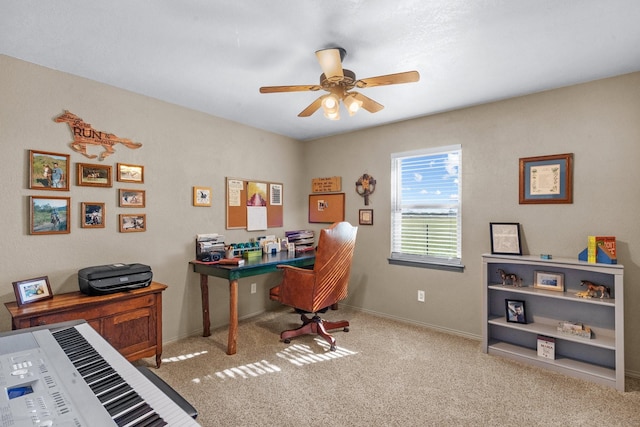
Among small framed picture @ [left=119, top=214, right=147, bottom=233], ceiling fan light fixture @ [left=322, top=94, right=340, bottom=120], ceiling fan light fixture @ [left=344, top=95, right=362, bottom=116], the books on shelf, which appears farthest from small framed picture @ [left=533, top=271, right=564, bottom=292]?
small framed picture @ [left=119, top=214, right=147, bottom=233]

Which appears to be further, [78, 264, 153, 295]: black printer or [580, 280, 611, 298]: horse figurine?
[580, 280, 611, 298]: horse figurine

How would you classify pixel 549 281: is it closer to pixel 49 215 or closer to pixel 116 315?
pixel 116 315

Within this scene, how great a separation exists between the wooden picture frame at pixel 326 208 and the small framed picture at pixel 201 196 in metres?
→ 1.56

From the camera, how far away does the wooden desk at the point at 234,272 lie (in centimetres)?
283

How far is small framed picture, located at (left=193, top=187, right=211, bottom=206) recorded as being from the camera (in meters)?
3.29

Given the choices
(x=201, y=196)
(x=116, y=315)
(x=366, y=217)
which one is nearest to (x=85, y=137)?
(x=201, y=196)

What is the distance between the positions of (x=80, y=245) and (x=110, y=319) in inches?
27.2

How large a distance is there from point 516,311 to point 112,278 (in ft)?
11.2

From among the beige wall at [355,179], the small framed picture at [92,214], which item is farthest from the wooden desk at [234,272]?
the small framed picture at [92,214]

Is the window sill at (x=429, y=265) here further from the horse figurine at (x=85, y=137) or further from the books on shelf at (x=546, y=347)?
the horse figurine at (x=85, y=137)

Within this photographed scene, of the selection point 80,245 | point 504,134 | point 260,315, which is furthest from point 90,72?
point 504,134

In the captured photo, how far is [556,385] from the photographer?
91.4 inches

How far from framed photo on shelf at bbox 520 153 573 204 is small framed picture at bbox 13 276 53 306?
→ 12.9ft

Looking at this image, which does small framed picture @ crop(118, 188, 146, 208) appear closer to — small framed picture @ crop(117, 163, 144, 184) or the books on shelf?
small framed picture @ crop(117, 163, 144, 184)
